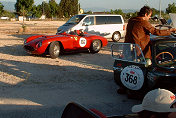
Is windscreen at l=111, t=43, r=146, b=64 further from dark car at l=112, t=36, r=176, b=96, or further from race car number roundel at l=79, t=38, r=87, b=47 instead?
race car number roundel at l=79, t=38, r=87, b=47

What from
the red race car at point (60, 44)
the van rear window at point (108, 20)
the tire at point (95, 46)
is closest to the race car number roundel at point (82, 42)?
the red race car at point (60, 44)

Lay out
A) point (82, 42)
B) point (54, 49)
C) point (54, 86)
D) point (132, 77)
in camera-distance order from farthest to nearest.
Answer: point (82, 42), point (54, 49), point (54, 86), point (132, 77)

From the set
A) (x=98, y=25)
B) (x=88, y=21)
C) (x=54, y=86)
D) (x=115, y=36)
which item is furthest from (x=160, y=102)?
(x=115, y=36)

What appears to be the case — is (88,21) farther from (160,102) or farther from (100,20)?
(160,102)

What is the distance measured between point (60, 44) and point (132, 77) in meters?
6.03

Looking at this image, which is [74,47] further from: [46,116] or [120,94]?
[46,116]

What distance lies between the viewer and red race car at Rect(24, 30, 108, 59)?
10297 mm

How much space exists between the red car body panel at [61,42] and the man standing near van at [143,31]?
518 cm

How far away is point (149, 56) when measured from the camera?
17.9 ft

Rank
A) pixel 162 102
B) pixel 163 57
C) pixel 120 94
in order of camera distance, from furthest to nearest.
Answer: pixel 120 94 → pixel 163 57 → pixel 162 102

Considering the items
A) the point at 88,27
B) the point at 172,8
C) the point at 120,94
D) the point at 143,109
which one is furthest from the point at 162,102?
the point at 172,8

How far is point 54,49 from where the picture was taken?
34.4 feet

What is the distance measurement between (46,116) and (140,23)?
2.76m

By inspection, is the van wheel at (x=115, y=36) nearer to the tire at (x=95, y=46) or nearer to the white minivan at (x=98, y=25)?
the white minivan at (x=98, y=25)
